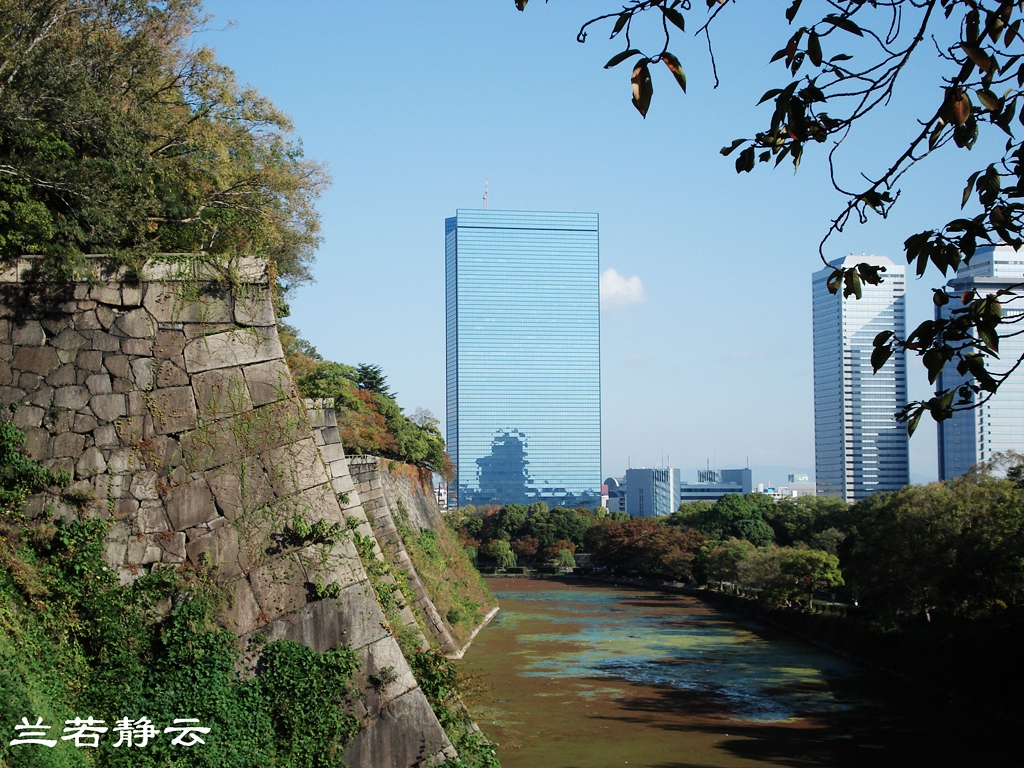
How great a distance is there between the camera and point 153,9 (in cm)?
919

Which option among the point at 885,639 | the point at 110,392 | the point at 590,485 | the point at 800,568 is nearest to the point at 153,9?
the point at 110,392

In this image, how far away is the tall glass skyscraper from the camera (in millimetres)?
105938

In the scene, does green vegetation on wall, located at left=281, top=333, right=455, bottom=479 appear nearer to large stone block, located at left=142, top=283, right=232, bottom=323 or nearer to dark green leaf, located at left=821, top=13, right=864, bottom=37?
large stone block, located at left=142, top=283, right=232, bottom=323

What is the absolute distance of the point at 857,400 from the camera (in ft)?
450

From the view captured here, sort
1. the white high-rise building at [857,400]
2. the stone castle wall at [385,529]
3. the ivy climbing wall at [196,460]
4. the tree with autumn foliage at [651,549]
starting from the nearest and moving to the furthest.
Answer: the ivy climbing wall at [196,460] → the stone castle wall at [385,529] → the tree with autumn foliage at [651,549] → the white high-rise building at [857,400]

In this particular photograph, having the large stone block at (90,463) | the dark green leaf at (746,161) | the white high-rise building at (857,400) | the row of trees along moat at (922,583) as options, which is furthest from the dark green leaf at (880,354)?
the white high-rise building at (857,400)

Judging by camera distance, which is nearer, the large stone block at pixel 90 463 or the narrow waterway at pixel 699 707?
the large stone block at pixel 90 463

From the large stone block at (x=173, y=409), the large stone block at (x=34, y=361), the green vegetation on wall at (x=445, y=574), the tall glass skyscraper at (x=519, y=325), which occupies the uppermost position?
the tall glass skyscraper at (x=519, y=325)

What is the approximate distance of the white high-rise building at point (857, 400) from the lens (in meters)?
133

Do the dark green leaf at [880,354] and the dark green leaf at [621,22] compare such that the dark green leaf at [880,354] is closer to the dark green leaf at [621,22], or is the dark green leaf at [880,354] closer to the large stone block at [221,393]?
the dark green leaf at [621,22]

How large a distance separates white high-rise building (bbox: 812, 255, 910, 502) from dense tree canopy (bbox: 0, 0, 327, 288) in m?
130

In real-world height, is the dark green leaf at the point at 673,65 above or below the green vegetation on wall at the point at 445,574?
above

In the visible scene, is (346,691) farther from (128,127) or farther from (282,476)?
(128,127)

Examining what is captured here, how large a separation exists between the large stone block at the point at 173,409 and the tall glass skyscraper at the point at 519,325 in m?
99.2
